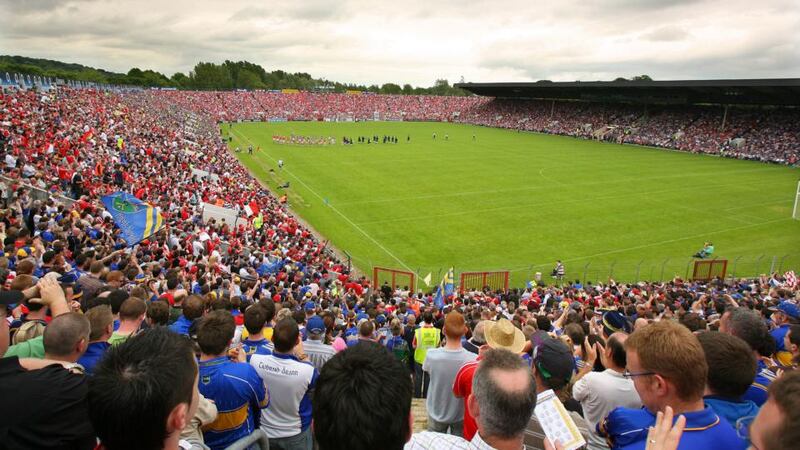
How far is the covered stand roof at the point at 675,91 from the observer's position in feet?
175

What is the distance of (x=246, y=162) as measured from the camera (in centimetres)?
4394

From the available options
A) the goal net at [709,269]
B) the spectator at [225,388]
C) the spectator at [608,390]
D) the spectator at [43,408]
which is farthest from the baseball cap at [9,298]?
the goal net at [709,269]

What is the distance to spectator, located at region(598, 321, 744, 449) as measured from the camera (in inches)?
114

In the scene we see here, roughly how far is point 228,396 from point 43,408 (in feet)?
4.85

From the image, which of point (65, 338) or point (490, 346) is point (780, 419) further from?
point (65, 338)

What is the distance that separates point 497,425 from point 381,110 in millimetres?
99933

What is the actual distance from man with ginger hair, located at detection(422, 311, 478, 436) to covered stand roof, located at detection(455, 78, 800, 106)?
59.8 m

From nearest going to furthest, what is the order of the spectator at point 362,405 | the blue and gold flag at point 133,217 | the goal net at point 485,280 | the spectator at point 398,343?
the spectator at point 362,405 → the spectator at point 398,343 → the blue and gold flag at point 133,217 → the goal net at point 485,280

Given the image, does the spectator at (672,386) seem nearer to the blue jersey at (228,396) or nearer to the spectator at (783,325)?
the blue jersey at (228,396)

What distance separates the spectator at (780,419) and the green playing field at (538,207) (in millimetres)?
18239

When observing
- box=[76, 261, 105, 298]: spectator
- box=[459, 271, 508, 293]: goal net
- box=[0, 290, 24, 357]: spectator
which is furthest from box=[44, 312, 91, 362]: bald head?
box=[459, 271, 508, 293]: goal net

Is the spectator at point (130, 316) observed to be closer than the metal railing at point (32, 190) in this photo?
Yes

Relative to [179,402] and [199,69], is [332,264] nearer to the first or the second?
[179,402]

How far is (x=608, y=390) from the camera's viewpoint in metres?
4.38
